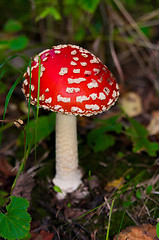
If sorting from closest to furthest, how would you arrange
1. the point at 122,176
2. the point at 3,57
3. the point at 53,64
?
the point at 53,64
the point at 122,176
the point at 3,57

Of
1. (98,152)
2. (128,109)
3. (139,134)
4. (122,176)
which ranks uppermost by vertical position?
(128,109)

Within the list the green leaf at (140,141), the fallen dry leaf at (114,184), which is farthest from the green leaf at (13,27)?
the fallen dry leaf at (114,184)

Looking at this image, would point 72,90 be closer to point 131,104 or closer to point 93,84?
point 93,84

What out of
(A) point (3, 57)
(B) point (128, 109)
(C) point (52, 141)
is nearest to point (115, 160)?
(C) point (52, 141)

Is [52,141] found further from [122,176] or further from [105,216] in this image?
[105,216]

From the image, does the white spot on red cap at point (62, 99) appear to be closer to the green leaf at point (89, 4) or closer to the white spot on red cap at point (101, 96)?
the white spot on red cap at point (101, 96)

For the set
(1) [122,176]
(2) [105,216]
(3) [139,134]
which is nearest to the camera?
(2) [105,216]
